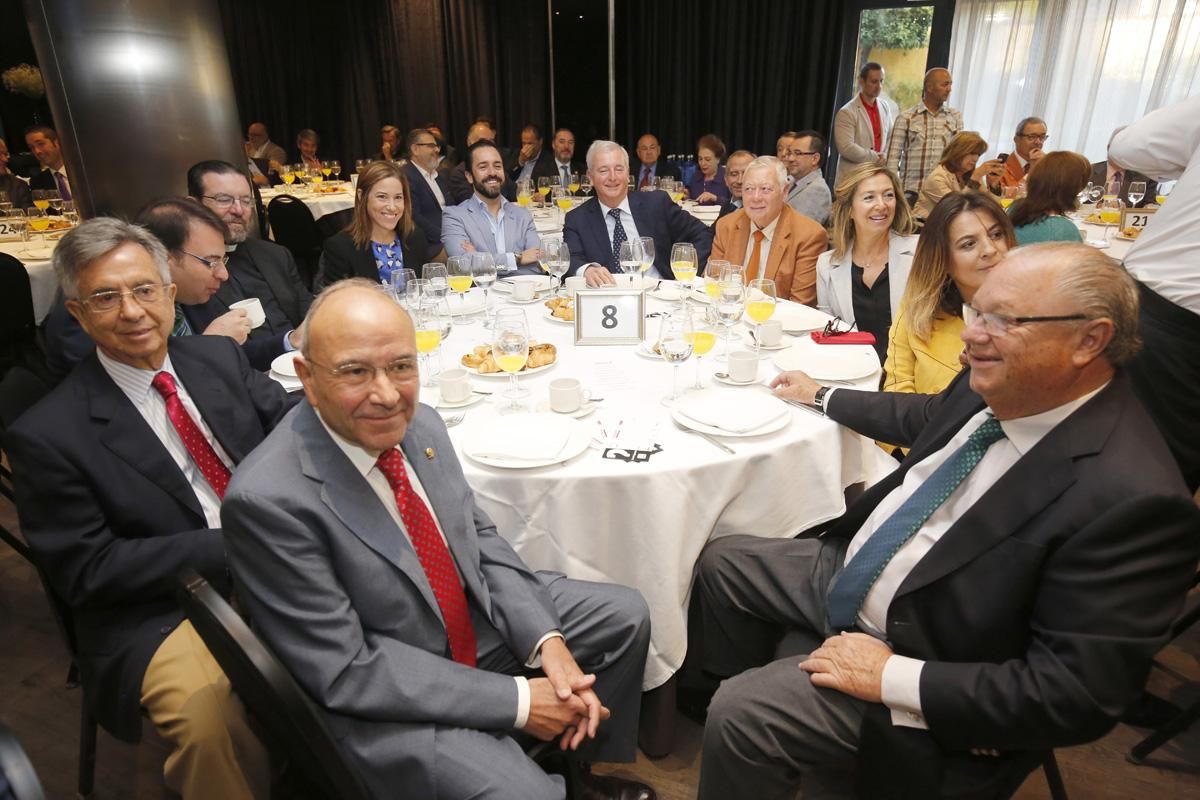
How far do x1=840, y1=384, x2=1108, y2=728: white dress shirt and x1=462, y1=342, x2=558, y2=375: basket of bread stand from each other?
1.14 metres

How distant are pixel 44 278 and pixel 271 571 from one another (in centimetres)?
417

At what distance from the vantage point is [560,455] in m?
1.78

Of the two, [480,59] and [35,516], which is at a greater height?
[480,59]

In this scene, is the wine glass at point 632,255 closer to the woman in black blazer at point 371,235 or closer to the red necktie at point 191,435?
the woman in black blazer at point 371,235

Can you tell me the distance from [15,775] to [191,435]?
3.38ft

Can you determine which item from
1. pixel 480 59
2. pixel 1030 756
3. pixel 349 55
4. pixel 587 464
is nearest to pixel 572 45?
pixel 480 59

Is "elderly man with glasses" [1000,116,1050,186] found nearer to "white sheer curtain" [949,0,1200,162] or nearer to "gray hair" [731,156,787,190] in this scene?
"white sheer curtain" [949,0,1200,162]

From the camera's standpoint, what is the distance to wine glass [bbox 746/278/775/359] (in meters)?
2.45

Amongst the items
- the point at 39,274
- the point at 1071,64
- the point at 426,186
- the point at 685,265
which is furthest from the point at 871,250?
the point at 1071,64

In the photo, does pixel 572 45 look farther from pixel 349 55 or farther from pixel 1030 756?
pixel 1030 756

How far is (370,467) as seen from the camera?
1513mm

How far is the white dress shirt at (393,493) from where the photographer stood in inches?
58.1

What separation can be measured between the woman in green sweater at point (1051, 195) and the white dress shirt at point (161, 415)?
3.46 meters

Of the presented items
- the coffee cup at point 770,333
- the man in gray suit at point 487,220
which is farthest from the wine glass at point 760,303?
the man in gray suit at point 487,220
